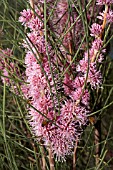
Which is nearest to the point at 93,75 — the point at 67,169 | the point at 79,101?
the point at 79,101

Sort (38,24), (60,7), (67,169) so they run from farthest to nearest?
(67,169) < (60,7) < (38,24)

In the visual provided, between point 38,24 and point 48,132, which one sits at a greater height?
point 38,24

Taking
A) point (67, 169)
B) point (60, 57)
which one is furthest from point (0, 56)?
point (67, 169)

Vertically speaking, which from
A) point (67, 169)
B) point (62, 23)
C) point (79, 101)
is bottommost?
point (67, 169)

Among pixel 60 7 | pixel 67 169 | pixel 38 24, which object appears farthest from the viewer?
pixel 67 169

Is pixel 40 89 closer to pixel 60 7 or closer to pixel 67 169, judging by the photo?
pixel 60 7

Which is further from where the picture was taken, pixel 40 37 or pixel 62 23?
pixel 62 23

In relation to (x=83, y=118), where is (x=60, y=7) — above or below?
above

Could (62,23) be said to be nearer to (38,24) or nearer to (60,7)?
(60,7)

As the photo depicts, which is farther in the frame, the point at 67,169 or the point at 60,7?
the point at 67,169
